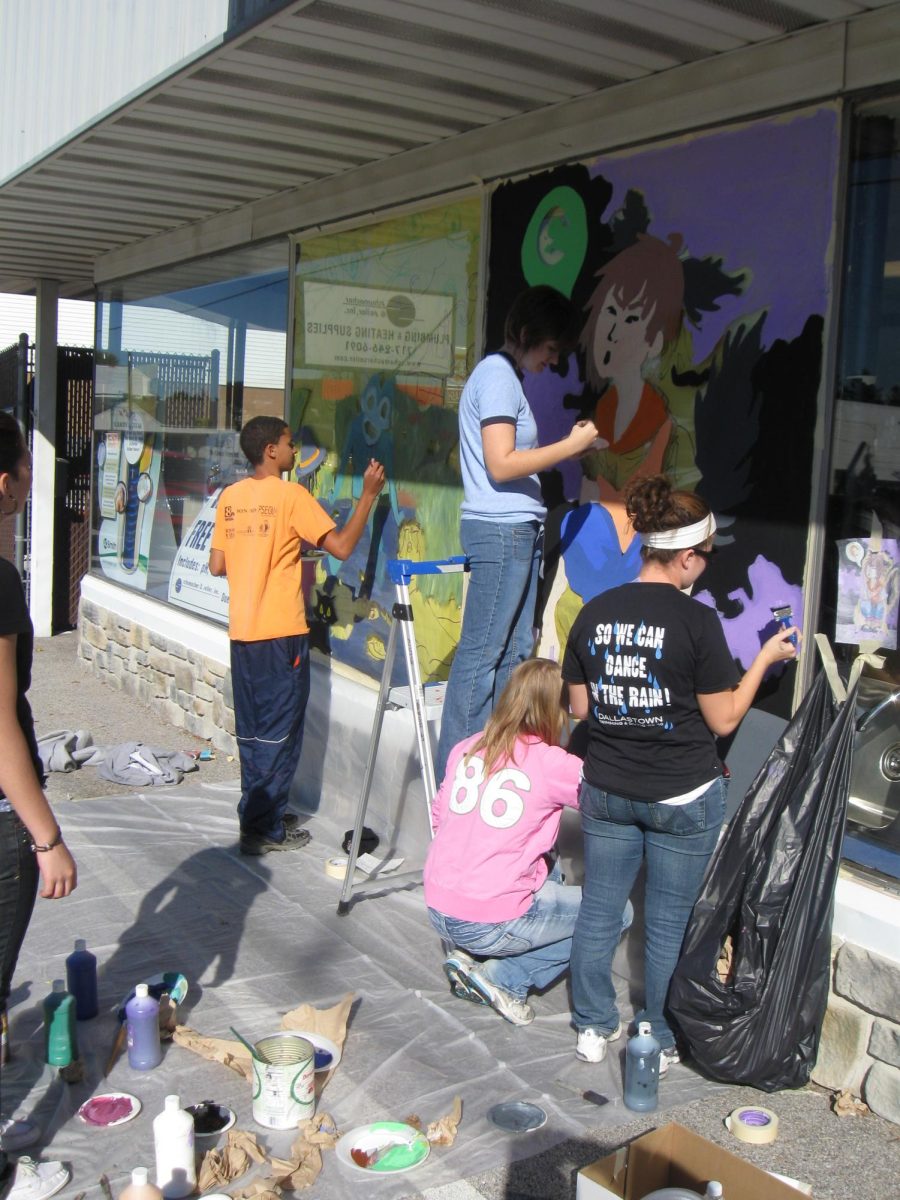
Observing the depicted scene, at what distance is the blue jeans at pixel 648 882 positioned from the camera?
3.61m

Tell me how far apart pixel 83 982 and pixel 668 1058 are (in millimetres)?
1883

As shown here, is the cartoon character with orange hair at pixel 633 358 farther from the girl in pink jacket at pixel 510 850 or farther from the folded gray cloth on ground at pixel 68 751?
the folded gray cloth on ground at pixel 68 751

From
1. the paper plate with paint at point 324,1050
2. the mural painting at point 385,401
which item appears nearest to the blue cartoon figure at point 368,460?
the mural painting at point 385,401

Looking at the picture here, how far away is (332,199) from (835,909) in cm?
455

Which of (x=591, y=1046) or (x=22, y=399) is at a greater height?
(x=22, y=399)

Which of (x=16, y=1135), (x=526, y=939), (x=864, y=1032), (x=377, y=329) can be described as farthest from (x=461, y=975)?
(x=377, y=329)

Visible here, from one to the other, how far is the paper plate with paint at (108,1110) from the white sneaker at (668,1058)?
1.54 meters

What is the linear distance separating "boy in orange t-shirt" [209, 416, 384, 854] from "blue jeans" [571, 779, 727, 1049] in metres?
2.12

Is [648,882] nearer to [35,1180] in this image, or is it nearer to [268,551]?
[35,1180]

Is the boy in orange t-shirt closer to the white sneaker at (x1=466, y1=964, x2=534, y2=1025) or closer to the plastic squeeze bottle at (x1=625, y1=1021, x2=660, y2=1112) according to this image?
the white sneaker at (x1=466, y1=964, x2=534, y2=1025)

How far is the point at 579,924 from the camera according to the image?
382cm

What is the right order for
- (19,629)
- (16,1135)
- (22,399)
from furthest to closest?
(22,399) < (16,1135) < (19,629)

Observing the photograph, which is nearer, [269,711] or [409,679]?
[409,679]

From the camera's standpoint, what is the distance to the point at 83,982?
157 inches
